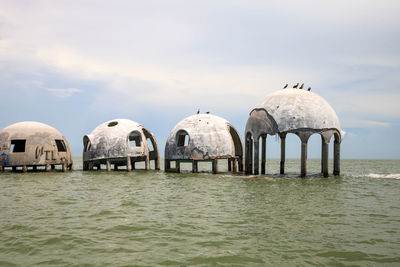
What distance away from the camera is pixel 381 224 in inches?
399

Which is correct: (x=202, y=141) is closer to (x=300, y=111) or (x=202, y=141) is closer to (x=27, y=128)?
(x=300, y=111)

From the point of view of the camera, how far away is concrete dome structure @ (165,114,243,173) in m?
26.8

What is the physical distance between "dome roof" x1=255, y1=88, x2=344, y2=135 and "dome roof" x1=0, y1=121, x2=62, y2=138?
18.0 metres

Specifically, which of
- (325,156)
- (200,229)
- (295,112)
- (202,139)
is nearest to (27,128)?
(202,139)

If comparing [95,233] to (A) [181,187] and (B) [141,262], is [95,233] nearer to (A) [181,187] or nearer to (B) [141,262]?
(B) [141,262]

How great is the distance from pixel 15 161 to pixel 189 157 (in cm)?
1400

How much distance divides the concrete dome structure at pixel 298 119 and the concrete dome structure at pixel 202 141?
2.62 m

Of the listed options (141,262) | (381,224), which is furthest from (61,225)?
(381,224)

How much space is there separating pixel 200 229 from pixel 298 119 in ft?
50.3

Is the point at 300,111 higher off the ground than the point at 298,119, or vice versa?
the point at 300,111

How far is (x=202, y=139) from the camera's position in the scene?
2692 cm

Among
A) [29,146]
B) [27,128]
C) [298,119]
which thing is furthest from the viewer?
[27,128]

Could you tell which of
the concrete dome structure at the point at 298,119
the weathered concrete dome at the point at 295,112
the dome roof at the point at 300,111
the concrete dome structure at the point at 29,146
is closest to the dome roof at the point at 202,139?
the concrete dome structure at the point at 298,119

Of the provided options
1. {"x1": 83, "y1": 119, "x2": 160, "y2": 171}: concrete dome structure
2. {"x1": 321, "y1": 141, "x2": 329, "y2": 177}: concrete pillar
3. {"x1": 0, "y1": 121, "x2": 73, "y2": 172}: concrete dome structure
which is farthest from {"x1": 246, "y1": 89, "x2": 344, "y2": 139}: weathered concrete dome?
{"x1": 0, "y1": 121, "x2": 73, "y2": 172}: concrete dome structure
